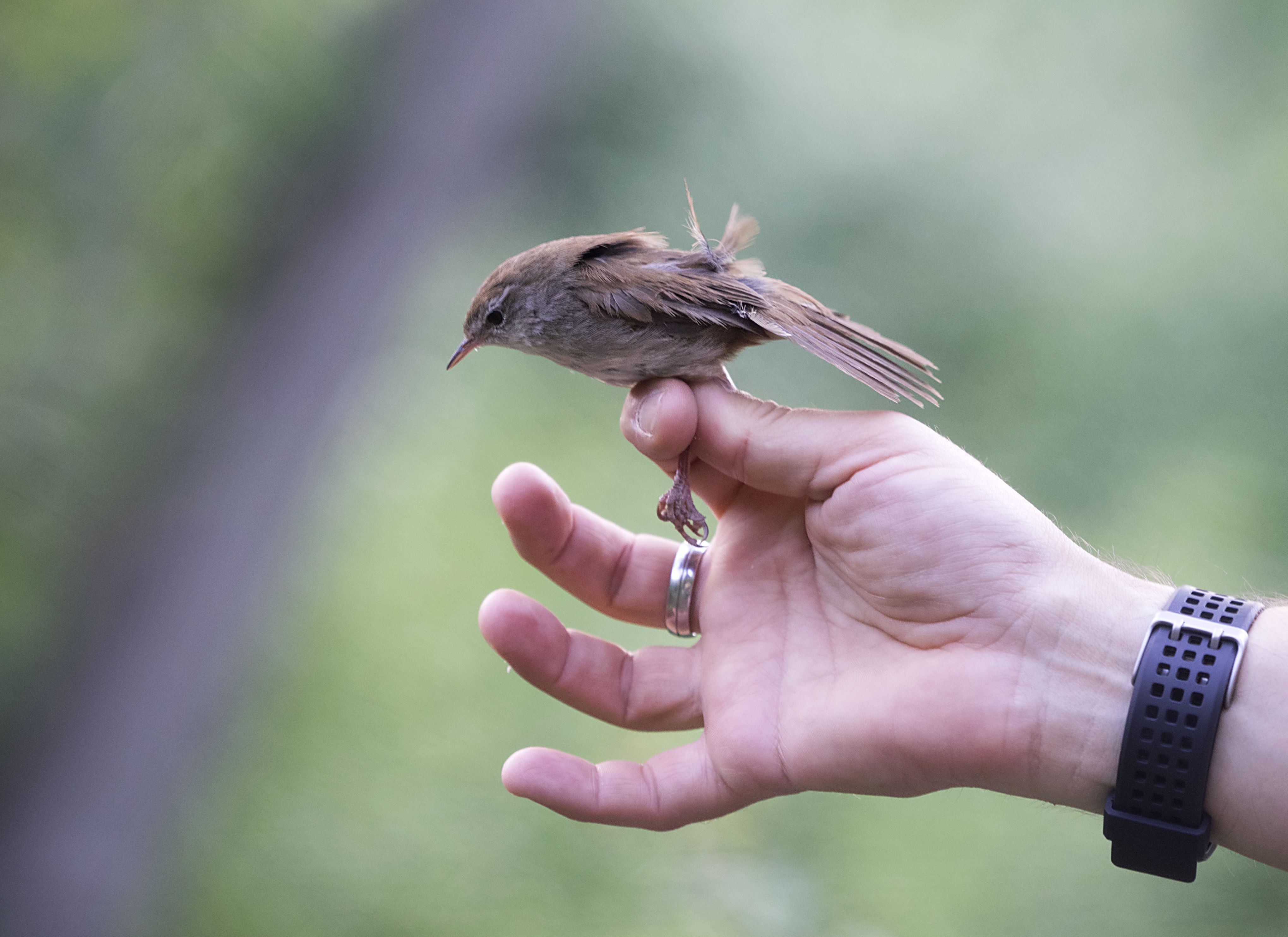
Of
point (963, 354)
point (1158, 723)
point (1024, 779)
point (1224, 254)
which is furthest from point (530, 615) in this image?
point (1224, 254)

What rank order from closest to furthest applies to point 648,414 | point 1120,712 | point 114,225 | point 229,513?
1. point 1120,712
2. point 648,414
3. point 114,225
4. point 229,513

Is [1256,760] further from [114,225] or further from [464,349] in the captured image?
[114,225]

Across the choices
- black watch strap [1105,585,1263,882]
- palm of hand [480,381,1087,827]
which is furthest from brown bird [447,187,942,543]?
black watch strap [1105,585,1263,882]

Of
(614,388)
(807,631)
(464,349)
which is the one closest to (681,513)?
(807,631)

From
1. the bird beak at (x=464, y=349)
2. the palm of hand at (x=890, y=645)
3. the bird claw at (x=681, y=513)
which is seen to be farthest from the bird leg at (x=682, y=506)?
the bird beak at (x=464, y=349)

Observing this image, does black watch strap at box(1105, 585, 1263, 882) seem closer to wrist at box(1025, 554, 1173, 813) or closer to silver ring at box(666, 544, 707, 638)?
wrist at box(1025, 554, 1173, 813)

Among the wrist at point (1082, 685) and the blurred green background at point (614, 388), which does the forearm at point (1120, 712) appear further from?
the blurred green background at point (614, 388)
